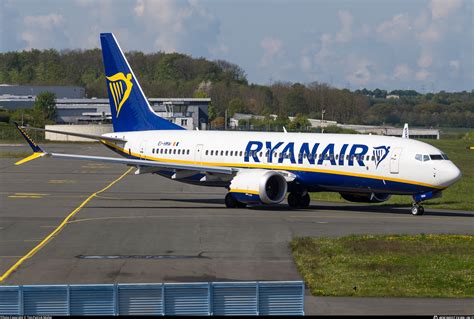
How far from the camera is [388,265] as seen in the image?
101ft

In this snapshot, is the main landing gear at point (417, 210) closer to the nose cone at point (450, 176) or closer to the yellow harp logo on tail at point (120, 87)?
the nose cone at point (450, 176)

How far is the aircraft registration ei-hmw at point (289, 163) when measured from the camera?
44.8 meters

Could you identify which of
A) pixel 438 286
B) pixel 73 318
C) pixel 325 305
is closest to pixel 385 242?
pixel 438 286

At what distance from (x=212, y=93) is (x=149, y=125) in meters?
135

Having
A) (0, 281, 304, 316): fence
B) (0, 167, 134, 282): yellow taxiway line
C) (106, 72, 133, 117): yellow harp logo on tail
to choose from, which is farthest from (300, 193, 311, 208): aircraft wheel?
(0, 281, 304, 316): fence

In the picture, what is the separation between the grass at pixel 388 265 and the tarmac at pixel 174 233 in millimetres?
785

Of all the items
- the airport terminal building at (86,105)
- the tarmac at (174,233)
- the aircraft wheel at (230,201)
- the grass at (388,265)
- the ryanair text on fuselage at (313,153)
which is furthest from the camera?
the airport terminal building at (86,105)

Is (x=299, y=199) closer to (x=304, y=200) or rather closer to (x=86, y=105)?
(x=304, y=200)

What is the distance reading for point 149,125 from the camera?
5653 cm

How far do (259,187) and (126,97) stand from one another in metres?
14.1

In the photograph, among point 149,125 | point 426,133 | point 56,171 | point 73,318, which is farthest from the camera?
point 426,133

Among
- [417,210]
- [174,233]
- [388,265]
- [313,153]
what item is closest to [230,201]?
[313,153]

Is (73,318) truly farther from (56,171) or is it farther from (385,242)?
(56,171)

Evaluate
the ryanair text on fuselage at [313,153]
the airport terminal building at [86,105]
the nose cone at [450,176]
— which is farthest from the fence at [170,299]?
the airport terminal building at [86,105]
